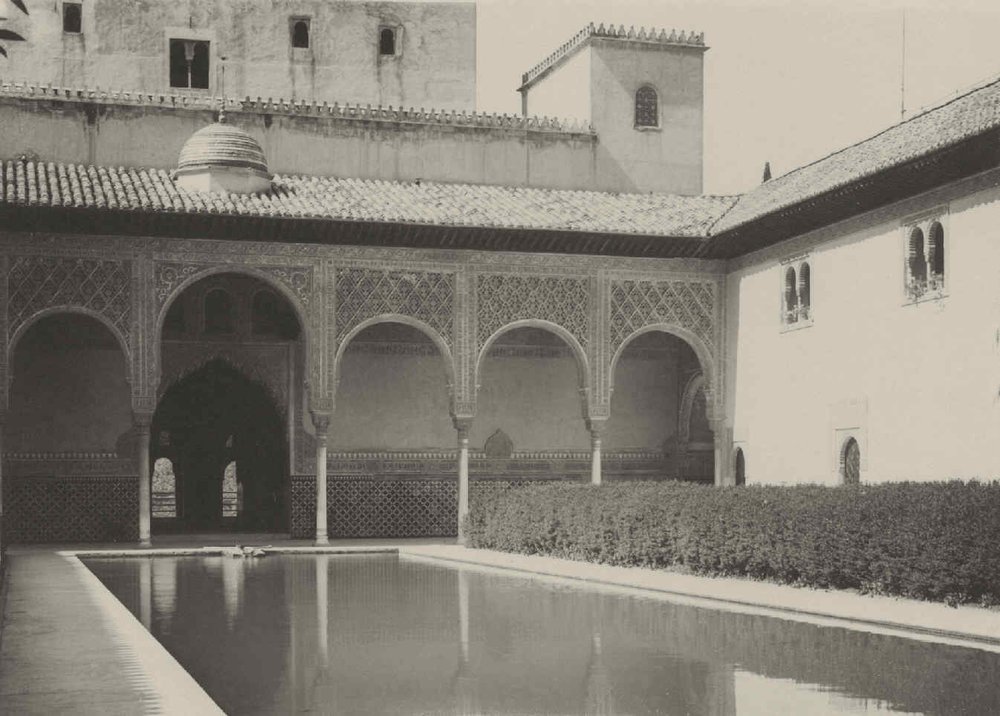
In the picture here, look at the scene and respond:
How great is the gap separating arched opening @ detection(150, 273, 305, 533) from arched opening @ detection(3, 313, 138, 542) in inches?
37.3

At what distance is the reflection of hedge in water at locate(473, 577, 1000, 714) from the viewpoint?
7.53 m

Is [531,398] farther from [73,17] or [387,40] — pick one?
[73,17]

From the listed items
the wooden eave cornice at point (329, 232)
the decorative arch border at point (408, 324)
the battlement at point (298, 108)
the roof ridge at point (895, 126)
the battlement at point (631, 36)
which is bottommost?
the decorative arch border at point (408, 324)

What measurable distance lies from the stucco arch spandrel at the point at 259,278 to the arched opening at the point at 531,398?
12.0ft

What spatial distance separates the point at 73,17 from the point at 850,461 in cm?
1402

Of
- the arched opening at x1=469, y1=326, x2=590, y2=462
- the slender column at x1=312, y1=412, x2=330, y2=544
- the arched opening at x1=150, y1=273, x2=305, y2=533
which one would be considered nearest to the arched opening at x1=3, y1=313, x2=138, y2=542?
the arched opening at x1=150, y1=273, x2=305, y2=533

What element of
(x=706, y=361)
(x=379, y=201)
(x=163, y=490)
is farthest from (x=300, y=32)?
(x=163, y=490)

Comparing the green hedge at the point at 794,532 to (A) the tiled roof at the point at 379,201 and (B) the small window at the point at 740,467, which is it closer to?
(B) the small window at the point at 740,467

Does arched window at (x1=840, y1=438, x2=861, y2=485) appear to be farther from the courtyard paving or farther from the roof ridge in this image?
the roof ridge

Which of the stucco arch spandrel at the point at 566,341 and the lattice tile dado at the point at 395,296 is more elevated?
the lattice tile dado at the point at 395,296

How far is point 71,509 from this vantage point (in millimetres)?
22281

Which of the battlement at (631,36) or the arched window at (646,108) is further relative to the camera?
the arched window at (646,108)

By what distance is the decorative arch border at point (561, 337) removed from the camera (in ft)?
73.5

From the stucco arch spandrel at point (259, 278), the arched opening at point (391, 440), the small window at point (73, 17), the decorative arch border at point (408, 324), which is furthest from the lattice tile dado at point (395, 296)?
the small window at point (73, 17)
